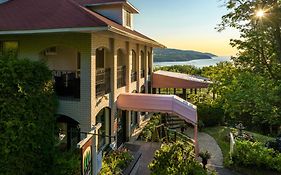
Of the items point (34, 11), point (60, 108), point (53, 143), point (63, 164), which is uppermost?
point (34, 11)

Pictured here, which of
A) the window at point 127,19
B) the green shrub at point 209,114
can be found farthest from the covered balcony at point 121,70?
the green shrub at point 209,114

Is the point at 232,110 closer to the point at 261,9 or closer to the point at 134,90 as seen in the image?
the point at 261,9

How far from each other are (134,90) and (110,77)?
631cm

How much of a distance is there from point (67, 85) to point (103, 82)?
2.20 metres

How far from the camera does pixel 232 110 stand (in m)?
17.1

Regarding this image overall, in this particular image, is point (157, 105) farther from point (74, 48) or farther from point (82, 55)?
point (74, 48)

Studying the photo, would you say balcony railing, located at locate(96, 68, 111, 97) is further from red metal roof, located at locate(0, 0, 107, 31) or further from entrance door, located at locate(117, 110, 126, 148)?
entrance door, located at locate(117, 110, 126, 148)

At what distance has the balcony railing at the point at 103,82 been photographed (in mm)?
15306

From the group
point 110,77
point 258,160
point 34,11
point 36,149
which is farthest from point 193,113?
point 34,11

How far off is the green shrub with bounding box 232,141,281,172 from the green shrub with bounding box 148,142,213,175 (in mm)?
4600

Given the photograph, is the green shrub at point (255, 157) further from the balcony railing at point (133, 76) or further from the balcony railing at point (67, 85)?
the balcony railing at point (67, 85)

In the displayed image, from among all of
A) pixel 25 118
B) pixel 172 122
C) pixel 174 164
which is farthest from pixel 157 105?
pixel 172 122

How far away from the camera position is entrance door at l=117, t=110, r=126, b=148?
19578 mm

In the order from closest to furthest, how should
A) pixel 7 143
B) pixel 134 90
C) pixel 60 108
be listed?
pixel 7 143
pixel 60 108
pixel 134 90
